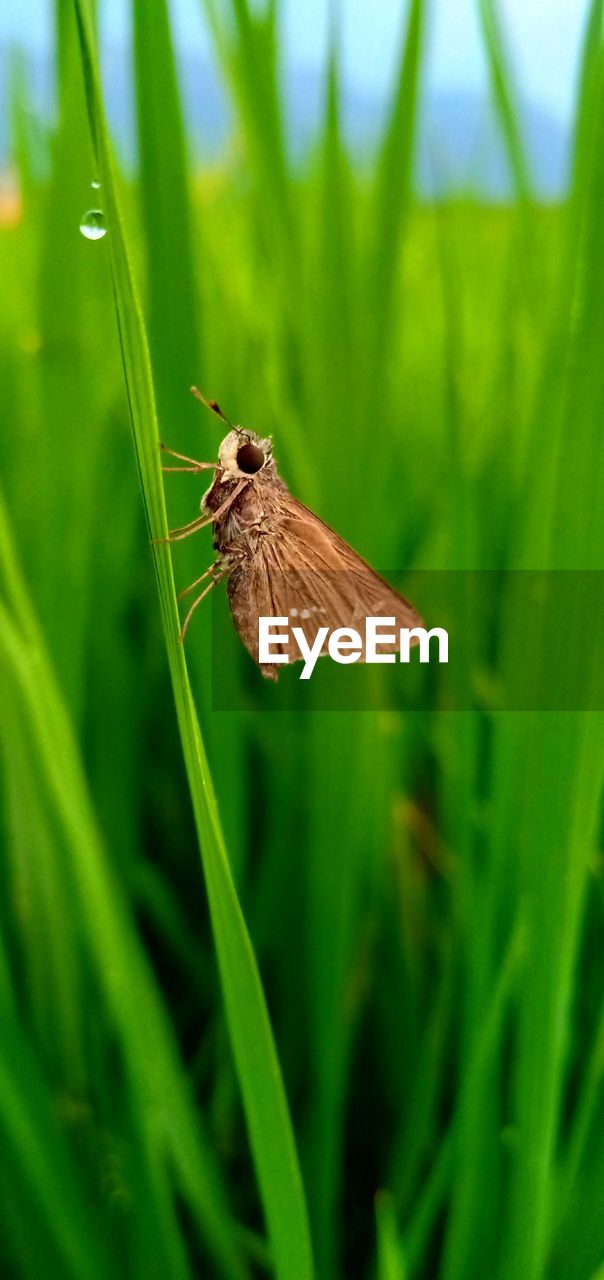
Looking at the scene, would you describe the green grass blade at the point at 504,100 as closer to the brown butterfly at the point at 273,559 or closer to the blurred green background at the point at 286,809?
the blurred green background at the point at 286,809

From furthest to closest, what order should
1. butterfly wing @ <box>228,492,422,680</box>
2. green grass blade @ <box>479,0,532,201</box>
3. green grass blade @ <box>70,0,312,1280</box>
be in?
green grass blade @ <box>479,0,532,201</box>, butterfly wing @ <box>228,492,422,680</box>, green grass blade @ <box>70,0,312,1280</box>

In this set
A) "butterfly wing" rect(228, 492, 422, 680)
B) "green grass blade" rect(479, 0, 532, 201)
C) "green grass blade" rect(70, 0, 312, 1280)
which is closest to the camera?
"green grass blade" rect(70, 0, 312, 1280)

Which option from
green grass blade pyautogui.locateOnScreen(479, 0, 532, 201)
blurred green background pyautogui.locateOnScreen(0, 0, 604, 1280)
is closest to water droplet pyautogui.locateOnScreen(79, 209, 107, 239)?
blurred green background pyautogui.locateOnScreen(0, 0, 604, 1280)

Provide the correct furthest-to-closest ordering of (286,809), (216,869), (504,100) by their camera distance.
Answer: (286,809), (504,100), (216,869)

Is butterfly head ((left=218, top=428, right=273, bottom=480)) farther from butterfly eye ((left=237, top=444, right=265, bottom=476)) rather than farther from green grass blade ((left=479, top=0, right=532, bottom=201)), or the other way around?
green grass blade ((left=479, top=0, right=532, bottom=201))

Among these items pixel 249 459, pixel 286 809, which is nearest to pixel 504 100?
pixel 249 459

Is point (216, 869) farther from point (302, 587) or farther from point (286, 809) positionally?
point (286, 809)

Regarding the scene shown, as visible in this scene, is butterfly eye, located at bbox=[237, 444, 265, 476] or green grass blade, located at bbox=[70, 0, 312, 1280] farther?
butterfly eye, located at bbox=[237, 444, 265, 476]
